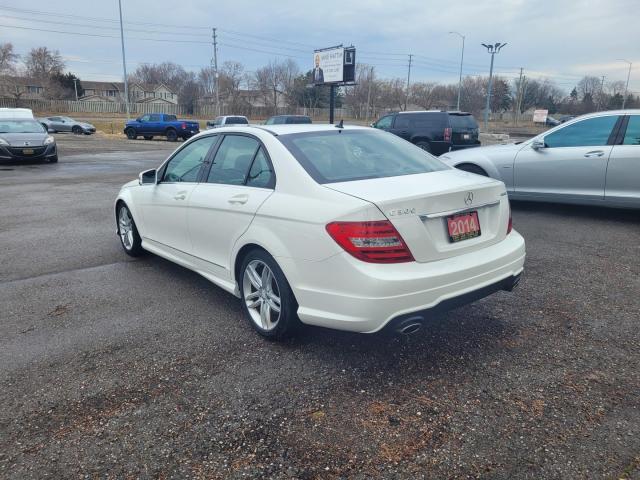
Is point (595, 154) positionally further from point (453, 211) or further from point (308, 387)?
point (308, 387)

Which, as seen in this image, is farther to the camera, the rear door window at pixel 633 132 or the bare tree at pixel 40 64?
the bare tree at pixel 40 64

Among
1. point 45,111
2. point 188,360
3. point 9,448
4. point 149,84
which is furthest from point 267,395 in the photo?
point 149,84

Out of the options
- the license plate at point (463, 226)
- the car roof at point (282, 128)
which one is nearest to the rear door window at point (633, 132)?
the car roof at point (282, 128)

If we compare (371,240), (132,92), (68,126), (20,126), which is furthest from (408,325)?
(132,92)

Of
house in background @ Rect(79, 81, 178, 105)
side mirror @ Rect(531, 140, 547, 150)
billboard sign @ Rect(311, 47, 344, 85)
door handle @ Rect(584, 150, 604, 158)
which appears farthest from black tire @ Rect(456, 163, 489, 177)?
house in background @ Rect(79, 81, 178, 105)

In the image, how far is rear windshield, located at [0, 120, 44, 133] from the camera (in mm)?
16047

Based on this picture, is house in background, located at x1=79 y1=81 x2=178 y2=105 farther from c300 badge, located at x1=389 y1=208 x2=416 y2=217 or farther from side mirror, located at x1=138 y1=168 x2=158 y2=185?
c300 badge, located at x1=389 y1=208 x2=416 y2=217

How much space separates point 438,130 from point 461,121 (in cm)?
92

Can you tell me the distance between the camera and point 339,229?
2996 millimetres

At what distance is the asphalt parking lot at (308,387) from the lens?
244 cm

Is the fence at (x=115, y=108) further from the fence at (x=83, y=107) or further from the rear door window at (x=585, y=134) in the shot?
the rear door window at (x=585, y=134)

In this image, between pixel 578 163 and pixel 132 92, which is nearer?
pixel 578 163

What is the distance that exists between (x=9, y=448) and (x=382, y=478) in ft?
6.18

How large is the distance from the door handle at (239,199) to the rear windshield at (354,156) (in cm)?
50
